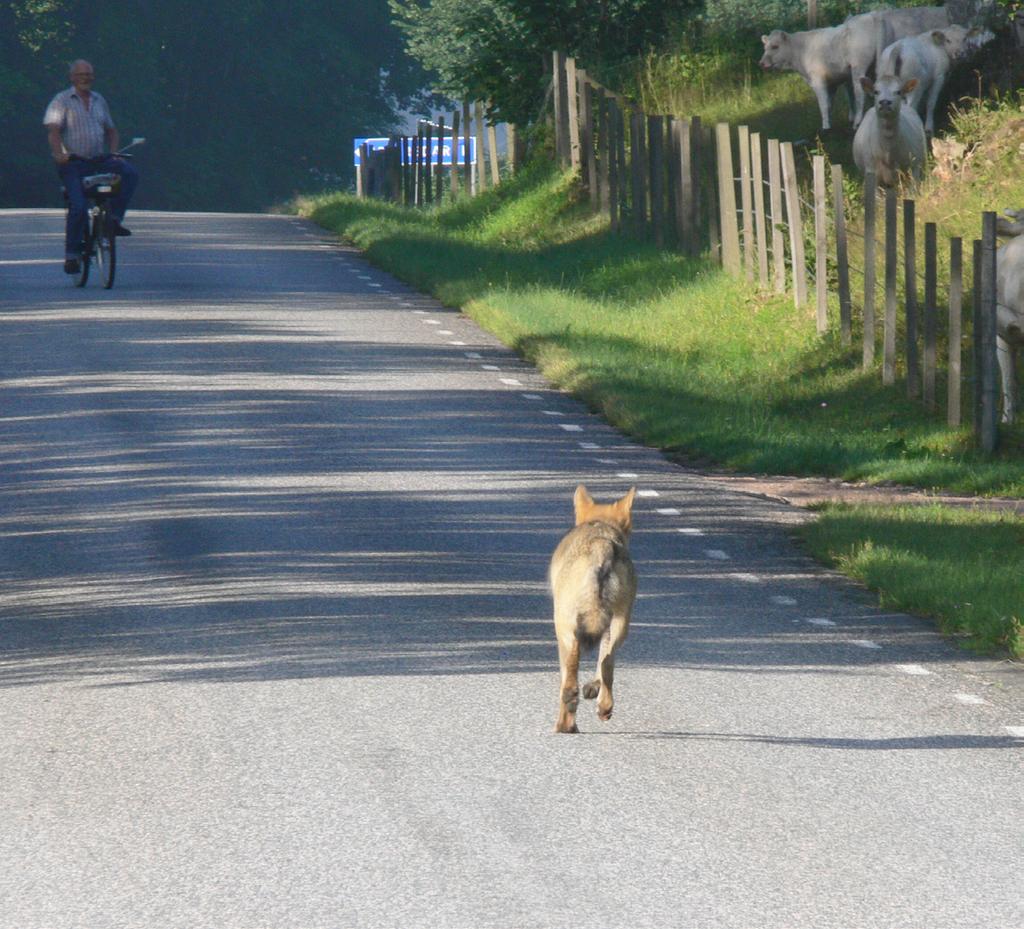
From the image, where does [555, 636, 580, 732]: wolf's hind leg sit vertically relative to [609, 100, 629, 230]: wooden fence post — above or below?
below

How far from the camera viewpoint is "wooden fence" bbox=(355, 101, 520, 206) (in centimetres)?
4000

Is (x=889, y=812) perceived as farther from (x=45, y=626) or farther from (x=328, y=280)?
(x=328, y=280)

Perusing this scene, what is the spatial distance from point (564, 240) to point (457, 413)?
13063 millimetres

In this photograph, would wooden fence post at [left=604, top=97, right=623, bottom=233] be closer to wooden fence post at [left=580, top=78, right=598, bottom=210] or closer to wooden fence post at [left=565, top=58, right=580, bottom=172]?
wooden fence post at [left=580, top=78, right=598, bottom=210]

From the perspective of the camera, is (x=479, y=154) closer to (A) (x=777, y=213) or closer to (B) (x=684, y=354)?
(A) (x=777, y=213)

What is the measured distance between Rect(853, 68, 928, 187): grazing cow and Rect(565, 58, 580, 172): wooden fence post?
7.84m

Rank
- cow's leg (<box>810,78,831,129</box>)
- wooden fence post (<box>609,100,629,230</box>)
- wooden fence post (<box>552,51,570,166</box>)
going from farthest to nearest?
wooden fence post (<box>552,51,570,166</box>) → cow's leg (<box>810,78,831,129</box>) → wooden fence post (<box>609,100,629,230</box>)

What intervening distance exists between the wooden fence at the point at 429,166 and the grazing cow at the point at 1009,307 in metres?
20.9

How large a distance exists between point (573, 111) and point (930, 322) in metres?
16.1

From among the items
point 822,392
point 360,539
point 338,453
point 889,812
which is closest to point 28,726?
point 889,812

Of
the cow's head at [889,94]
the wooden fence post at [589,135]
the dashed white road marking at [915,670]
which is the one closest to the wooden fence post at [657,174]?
the cow's head at [889,94]

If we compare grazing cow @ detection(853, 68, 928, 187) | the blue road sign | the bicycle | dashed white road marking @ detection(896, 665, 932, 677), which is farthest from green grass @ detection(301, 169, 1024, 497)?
the blue road sign

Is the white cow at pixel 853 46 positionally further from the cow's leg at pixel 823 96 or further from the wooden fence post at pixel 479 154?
the wooden fence post at pixel 479 154

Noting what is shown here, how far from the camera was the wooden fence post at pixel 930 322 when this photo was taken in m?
18.0
